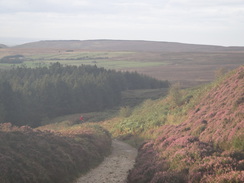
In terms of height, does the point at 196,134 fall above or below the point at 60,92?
above

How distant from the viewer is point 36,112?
76312 mm

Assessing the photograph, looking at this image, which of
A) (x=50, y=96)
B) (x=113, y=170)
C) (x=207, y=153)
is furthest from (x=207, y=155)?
(x=50, y=96)

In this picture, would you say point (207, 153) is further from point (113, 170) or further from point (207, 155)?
point (113, 170)

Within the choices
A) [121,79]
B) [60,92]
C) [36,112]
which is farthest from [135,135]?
[121,79]

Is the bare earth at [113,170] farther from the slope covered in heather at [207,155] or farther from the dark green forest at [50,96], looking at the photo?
the dark green forest at [50,96]

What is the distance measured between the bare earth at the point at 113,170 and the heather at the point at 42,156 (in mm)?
651

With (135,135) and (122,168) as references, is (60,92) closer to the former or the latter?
(135,135)

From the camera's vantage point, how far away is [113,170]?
20516 millimetres

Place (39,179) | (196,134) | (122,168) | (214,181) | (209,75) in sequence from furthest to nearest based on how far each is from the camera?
(209,75) < (196,134) < (122,168) < (39,179) < (214,181)

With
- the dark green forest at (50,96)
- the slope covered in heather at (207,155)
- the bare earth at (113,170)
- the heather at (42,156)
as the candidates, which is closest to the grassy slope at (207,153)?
the slope covered in heather at (207,155)

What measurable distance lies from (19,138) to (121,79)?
10520 cm

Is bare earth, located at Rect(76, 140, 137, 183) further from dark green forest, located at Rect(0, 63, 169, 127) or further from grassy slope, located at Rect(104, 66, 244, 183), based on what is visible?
dark green forest, located at Rect(0, 63, 169, 127)

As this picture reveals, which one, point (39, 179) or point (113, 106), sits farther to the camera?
point (113, 106)

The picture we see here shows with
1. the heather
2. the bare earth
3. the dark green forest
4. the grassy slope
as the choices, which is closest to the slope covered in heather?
the grassy slope
